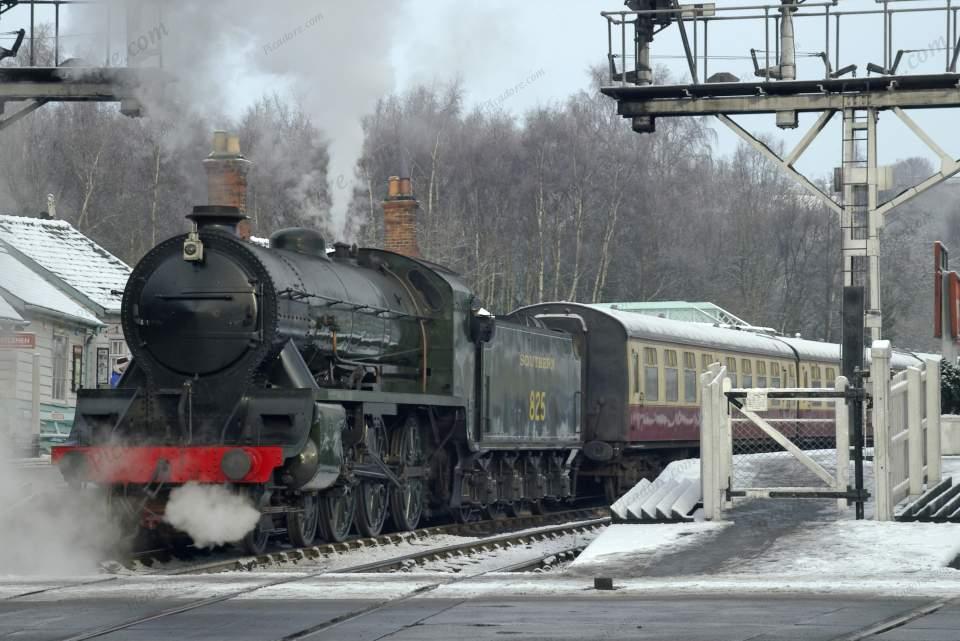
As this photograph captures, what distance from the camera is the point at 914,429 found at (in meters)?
13.8

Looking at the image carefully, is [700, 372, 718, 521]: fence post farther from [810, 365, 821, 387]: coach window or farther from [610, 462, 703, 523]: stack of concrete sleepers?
[810, 365, 821, 387]: coach window

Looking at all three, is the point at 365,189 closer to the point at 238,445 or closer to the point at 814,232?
the point at 238,445

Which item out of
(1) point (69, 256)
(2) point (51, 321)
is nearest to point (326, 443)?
(2) point (51, 321)

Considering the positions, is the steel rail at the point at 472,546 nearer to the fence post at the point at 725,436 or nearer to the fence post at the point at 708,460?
the fence post at the point at 708,460

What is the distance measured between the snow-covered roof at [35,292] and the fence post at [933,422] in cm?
2004

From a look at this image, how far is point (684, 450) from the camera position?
2630 centimetres

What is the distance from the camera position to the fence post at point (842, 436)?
12.4 metres

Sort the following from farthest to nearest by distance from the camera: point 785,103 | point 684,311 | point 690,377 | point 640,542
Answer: point 684,311 < point 690,377 < point 785,103 < point 640,542

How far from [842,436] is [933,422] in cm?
283

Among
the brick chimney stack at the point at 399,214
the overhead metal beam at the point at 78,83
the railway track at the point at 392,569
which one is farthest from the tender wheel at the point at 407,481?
the brick chimney stack at the point at 399,214

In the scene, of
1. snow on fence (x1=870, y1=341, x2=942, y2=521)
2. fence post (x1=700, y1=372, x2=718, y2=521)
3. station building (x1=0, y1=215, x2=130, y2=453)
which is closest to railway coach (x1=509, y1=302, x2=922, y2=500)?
snow on fence (x1=870, y1=341, x2=942, y2=521)

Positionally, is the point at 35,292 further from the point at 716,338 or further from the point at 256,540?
the point at 256,540

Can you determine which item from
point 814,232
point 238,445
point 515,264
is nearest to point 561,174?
point 515,264

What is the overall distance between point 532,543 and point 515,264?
40985 millimetres
